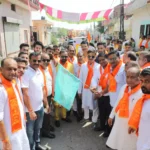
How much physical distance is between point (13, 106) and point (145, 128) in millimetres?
1463

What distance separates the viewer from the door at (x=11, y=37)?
873 centimetres

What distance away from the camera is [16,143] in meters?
2.26

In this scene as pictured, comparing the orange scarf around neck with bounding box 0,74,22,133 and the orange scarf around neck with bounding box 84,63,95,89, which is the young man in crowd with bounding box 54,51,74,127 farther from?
the orange scarf around neck with bounding box 0,74,22,133

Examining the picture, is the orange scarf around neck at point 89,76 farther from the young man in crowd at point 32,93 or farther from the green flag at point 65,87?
the young man in crowd at point 32,93

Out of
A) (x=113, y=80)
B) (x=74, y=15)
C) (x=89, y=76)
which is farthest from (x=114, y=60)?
(x=74, y=15)

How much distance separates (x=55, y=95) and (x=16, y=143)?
1701 millimetres

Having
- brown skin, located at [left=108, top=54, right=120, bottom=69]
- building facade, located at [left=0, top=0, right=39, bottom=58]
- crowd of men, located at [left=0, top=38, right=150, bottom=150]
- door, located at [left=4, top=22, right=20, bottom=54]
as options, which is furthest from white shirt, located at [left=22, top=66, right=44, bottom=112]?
door, located at [left=4, top=22, right=20, bottom=54]

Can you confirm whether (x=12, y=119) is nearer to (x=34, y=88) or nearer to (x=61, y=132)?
(x=34, y=88)

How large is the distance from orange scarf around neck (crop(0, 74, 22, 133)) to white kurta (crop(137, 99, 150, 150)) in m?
1.40

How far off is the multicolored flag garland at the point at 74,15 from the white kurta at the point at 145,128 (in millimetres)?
7451

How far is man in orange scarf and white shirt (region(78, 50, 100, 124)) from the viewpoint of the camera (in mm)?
4105

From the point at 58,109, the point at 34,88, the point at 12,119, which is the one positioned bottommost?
the point at 58,109

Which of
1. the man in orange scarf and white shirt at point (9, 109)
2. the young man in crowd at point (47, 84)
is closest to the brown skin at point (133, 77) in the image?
the man in orange scarf and white shirt at point (9, 109)

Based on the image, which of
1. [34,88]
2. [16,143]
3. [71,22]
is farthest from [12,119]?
[71,22]
